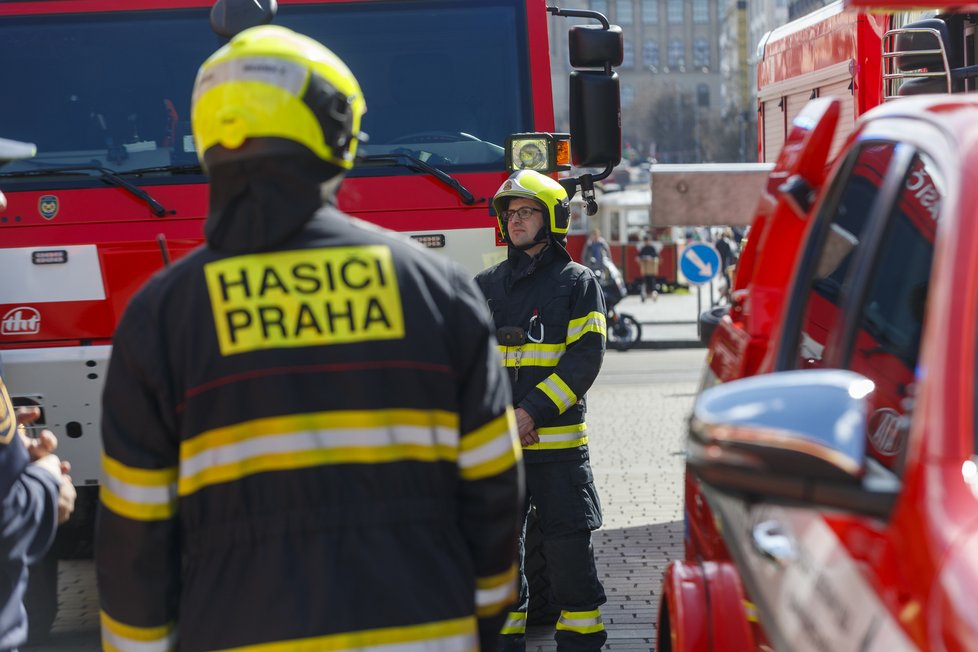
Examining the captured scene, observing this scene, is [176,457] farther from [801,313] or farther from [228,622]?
[801,313]

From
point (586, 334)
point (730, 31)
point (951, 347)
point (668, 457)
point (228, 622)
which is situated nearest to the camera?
point (951, 347)

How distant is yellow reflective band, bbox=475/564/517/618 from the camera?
2578 mm

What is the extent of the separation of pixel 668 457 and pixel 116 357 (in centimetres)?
887

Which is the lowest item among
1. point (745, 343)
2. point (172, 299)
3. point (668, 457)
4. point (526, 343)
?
point (668, 457)

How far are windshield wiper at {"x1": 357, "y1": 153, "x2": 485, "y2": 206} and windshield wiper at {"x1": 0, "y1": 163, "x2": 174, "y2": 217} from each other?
0.94 meters

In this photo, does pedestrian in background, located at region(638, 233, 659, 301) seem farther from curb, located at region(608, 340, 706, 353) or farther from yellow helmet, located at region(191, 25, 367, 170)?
yellow helmet, located at region(191, 25, 367, 170)

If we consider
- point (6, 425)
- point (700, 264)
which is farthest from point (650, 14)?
point (6, 425)

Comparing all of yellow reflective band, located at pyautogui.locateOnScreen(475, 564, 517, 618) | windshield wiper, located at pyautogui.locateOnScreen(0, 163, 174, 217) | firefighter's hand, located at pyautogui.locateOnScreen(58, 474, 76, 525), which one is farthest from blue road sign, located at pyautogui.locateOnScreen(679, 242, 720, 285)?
yellow reflective band, located at pyautogui.locateOnScreen(475, 564, 517, 618)

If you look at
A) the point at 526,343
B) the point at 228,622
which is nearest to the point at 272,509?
the point at 228,622

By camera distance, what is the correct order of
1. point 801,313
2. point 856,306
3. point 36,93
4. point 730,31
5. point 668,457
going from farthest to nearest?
point 730,31, point 668,457, point 36,93, point 801,313, point 856,306

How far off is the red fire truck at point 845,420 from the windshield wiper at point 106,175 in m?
3.35

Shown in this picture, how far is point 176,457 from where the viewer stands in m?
2.49

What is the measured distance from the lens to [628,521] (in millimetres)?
8477

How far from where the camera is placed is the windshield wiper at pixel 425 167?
6438mm
